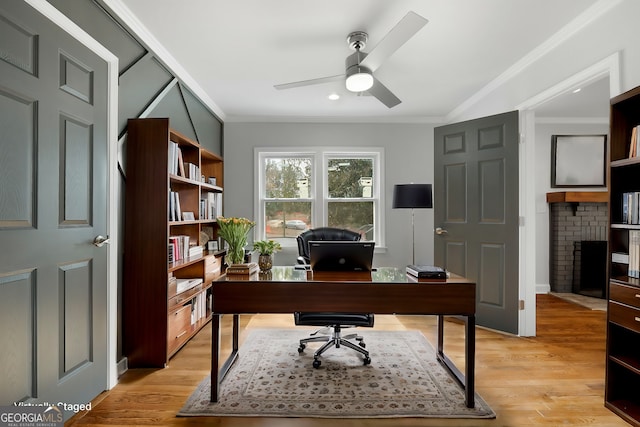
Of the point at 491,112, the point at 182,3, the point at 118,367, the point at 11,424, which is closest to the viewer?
the point at 11,424

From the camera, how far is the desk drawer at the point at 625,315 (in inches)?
66.5

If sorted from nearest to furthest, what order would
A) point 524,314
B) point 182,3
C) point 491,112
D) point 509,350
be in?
point 182,3, point 509,350, point 524,314, point 491,112

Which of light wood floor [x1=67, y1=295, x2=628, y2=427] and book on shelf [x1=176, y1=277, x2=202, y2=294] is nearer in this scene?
light wood floor [x1=67, y1=295, x2=628, y2=427]

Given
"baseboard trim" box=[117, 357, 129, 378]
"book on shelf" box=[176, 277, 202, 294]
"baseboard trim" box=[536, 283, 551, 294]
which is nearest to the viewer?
"baseboard trim" box=[117, 357, 129, 378]

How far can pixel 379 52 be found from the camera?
7.02 ft

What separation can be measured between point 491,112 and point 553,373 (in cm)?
255

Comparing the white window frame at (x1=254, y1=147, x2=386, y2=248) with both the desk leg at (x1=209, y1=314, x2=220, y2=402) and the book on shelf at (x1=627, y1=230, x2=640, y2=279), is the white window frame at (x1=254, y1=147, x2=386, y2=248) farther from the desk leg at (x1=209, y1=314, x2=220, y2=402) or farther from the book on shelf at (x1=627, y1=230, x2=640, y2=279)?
the book on shelf at (x1=627, y1=230, x2=640, y2=279)

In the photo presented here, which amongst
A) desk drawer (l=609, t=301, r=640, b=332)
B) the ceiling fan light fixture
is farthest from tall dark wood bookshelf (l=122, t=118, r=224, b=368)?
desk drawer (l=609, t=301, r=640, b=332)

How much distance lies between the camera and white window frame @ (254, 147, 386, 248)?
4535 mm

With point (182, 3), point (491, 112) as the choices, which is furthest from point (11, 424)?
point (491, 112)

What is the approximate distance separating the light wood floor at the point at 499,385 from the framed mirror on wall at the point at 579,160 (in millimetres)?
2286

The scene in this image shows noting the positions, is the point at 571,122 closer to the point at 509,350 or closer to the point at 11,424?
the point at 509,350

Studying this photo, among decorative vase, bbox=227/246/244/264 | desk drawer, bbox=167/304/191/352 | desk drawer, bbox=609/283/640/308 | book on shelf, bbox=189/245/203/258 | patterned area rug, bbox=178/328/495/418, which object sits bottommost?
patterned area rug, bbox=178/328/495/418

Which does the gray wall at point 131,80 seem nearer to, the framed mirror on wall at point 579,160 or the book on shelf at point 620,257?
the book on shelf at point 620,257
